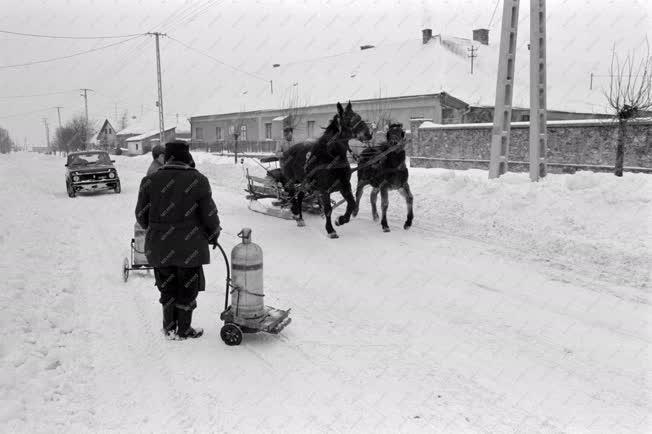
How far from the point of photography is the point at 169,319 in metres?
4.96

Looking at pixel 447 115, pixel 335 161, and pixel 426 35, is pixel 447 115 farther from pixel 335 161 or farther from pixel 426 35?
pixel 335 161

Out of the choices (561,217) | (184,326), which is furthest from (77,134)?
(184,326)

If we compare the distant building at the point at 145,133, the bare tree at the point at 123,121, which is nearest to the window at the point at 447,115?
the distant building at the point at 145,133

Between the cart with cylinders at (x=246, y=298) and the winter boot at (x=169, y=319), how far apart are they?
0.55m

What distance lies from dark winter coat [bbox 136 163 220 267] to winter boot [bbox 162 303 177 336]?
1.63 feet

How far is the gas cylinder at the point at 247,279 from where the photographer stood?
476 centimetres

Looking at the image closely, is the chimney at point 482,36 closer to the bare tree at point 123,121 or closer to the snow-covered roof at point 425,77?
the snow-covered roof at point 425,77

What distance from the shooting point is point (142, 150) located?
76.8 meters

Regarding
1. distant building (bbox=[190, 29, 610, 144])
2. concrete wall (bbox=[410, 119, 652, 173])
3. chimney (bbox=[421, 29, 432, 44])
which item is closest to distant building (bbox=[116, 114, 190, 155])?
distant building (bbox=[190, 29, 610, 144])

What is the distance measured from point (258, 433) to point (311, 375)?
2.77 feet

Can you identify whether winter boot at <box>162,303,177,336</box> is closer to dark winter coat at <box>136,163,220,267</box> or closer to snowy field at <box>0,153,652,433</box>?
snowy field at <box>0,153,652,433</box>

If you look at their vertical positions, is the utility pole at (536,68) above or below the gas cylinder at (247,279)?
above

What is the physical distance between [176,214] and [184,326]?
115 centimetres

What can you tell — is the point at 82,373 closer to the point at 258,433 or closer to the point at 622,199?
the point at 258,433
